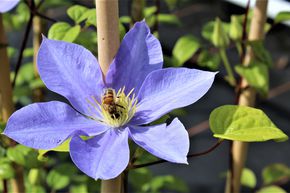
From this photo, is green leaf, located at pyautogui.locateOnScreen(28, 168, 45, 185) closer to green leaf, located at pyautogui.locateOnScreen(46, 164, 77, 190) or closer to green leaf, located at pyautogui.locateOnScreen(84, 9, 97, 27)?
green leaf, located at pyautogui.locateOnScreen(46, 164, 77, 190)

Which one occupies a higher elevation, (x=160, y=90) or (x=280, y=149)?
(x=160, y=90)

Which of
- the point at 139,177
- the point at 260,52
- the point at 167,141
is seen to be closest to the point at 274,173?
the point at 139,177

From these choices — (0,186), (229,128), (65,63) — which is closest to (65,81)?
(65,63)

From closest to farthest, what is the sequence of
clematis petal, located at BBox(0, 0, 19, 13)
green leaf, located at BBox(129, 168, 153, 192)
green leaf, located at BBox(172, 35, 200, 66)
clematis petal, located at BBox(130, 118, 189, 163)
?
1. clematis petal, located at BBox(130, 118, 189, 163)
2. clematis petal, located at BBox(0, 0, 19, 13)
3. green leaf, located at BBox(172, 35, 200, 66)
4. green leaf, located at BBox(129, 168, 153, 192)

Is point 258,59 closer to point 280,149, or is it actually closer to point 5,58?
point 5,58

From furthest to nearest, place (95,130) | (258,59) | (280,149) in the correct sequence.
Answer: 1. (280,149)
2. (258,59)
3. (95,130)

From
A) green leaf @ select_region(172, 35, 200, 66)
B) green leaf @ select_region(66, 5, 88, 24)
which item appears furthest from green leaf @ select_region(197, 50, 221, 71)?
green leaf @ select_region(66, 5, 88, 24)
